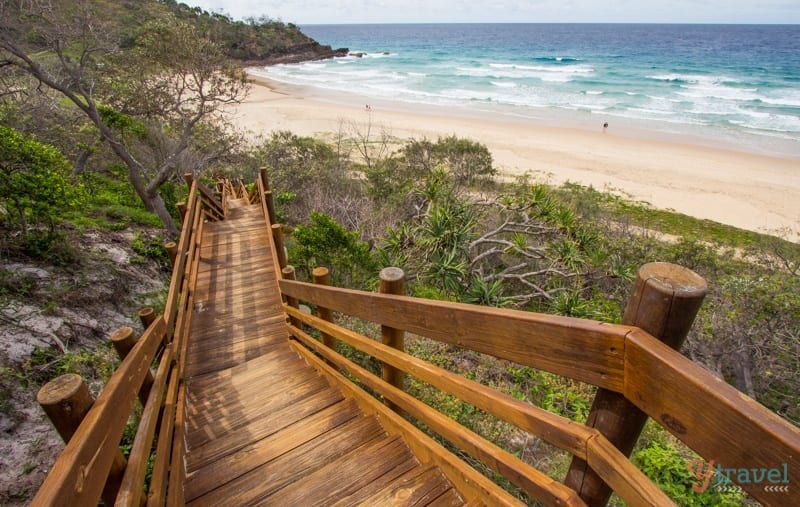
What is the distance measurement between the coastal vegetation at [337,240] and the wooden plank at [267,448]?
1754 mm

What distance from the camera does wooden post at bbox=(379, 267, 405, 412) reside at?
2.12 metres

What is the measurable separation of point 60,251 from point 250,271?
2.62 meters

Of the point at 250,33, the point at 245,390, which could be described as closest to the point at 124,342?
the point at 245,390

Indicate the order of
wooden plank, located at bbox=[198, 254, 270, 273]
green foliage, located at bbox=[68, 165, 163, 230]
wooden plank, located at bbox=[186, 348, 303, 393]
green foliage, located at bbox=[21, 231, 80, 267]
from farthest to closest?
green foliage, located at bbox=[68, 165, 163, 230]
wooden plank, located at bbox=[198, 254, 270, 273]
green foliage, located at bbox=[21, 231, 80, 267]
wooden plank, located at bbox=[186, 348, 303, 393]

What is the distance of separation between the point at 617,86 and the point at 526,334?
140ft

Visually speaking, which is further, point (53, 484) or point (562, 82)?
point (562, 82)

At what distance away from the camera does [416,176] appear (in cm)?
1369

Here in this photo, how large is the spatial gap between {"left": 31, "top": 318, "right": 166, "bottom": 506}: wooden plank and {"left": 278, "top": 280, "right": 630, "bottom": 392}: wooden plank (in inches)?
45.0

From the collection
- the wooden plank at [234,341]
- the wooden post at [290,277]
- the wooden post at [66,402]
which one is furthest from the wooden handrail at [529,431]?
the wooden plank at [234,341]

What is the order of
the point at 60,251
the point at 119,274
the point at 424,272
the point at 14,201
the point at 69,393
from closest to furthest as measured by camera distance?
the point at 69,393 → the point at 14,201 → the point at 60,251 → the point at 119,274 → the point at 424,272

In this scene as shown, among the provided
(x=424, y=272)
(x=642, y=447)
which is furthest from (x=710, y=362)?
(x=424, y=272)

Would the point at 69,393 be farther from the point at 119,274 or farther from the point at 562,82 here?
the point at 562,82

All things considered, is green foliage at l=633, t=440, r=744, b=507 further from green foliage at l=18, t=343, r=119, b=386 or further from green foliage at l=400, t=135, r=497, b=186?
green foliage at l=400, t=135, r=497, b=186

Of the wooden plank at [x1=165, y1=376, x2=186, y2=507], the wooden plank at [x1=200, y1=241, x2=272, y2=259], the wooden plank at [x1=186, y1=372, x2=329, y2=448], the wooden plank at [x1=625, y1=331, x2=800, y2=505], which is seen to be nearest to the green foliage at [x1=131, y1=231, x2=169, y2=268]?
the wooden plank at [x1=200, y1=241, x2=272, y2=259]
